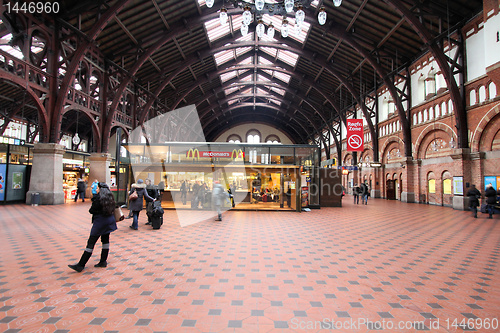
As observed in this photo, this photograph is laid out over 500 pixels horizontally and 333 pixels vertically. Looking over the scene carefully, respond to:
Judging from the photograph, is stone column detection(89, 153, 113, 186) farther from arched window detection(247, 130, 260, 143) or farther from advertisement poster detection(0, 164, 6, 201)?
arched window detection(247, 130, 260, 143)

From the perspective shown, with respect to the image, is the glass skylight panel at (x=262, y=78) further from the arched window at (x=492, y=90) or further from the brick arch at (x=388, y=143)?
the arched window at (x=492, y=90)

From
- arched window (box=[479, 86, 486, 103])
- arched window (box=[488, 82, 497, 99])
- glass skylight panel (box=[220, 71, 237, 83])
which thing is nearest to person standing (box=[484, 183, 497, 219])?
arched window (box=[488, 82, 497, 99])

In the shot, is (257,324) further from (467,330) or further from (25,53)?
(25,53)

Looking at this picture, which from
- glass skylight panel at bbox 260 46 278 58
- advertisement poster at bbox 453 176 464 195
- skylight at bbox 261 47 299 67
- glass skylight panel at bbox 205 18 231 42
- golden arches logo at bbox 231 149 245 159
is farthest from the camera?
glass skylight panel at bbox 260 46 278 58

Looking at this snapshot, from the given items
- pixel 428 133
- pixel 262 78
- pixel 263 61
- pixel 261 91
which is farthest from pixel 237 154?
pixel 261 91

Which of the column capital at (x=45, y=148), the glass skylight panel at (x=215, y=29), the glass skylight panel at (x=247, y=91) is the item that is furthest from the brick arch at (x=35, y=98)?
the glass skylight panel at (x=247, y=91)

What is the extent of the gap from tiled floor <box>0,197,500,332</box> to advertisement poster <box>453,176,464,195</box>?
7.80 metres

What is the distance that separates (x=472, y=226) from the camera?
9398 mm

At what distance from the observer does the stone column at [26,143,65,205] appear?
13773mm

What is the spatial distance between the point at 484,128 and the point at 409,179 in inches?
265

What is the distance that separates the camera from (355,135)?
17.9 meters

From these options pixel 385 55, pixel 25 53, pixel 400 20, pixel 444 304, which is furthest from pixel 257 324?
pixel 385 55

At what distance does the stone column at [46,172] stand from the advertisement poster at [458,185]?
2123cm

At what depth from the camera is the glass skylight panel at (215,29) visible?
20.1m
